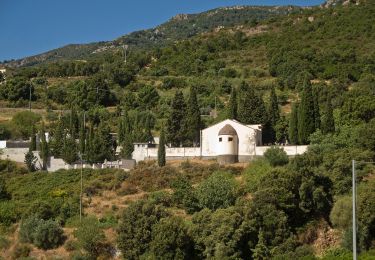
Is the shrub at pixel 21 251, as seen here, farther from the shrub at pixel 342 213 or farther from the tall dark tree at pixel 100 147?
the shrub at pixel 342 213

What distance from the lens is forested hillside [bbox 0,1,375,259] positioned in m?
38.7

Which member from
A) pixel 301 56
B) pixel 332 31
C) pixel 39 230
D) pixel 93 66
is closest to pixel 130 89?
pixel 93 66

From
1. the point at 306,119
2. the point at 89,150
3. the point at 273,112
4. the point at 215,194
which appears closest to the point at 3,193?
the point at 89,150

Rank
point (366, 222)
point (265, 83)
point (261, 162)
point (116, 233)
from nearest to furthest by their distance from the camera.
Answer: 1. point (366, 222)
2. point (116, 233)
3. point (261, 162)
4. point (265, 83)

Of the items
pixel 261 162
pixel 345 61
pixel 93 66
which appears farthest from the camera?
pixel 93 66

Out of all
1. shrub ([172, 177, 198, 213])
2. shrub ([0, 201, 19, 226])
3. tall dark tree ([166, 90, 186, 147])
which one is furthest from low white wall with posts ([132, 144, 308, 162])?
shrub ([0, 201, 19, 226])

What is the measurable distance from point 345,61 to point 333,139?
42.3 metres

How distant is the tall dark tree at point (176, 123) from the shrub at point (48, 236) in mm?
16564

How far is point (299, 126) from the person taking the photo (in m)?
52.3

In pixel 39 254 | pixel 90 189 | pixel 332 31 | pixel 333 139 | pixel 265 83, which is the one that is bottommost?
pixel 39 254

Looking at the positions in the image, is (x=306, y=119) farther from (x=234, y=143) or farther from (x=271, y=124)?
(x=234, y=143)

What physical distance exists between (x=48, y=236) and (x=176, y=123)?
18.3 m

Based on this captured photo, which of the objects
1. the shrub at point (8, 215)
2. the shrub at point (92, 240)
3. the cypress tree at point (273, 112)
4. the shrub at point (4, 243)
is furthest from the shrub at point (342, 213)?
the shrub at point (8, 215)

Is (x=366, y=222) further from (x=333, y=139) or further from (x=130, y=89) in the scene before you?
(x=130, y=89)
